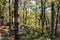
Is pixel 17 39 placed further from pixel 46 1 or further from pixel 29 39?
pixel 46 1

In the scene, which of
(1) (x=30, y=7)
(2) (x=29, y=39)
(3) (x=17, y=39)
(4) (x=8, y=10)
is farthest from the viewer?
(1) (x=30, y=7)

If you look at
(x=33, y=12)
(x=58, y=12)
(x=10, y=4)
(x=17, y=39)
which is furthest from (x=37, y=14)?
(x=17, y=39)

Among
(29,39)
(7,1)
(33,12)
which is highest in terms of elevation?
(7,1)

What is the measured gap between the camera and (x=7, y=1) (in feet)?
85.7

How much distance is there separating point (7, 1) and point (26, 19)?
32.7 ft

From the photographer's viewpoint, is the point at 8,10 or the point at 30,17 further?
the point at 30,17

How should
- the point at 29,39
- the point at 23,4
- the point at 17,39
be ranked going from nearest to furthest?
the point at 17,39, the point at 29,39, the point at 23,4

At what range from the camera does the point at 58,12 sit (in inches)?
1115

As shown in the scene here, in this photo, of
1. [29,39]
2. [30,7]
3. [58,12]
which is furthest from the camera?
[30,7]

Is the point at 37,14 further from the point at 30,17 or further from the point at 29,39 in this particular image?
the point at 29,39

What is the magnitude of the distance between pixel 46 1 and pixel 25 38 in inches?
343

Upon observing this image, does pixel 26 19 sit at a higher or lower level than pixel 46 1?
lower

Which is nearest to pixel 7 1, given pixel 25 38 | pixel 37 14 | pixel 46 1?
pixel 46 1

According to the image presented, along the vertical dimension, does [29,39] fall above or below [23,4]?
below
